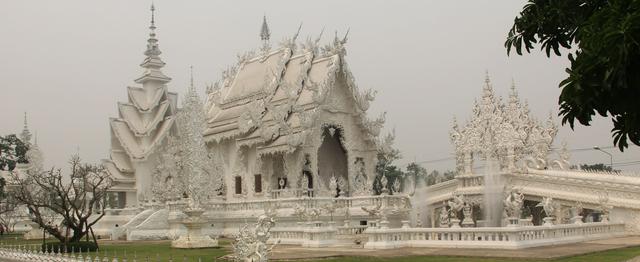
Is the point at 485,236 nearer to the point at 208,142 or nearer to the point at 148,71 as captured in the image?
the point at 208,142

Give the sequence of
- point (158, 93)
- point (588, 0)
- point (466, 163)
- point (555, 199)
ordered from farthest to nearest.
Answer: point (158, 93)
point (466, 163)
point (555, 199)
point (588, 0)

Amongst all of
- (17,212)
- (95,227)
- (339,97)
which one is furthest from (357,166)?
(17,212)

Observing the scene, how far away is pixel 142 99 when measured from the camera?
41312 mm

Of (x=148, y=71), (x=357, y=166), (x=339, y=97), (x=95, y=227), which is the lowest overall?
(x=95, y=227)

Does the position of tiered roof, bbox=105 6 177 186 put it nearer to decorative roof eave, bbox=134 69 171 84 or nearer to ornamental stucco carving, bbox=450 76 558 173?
decorative roof eave, bbox=134 69 171 84

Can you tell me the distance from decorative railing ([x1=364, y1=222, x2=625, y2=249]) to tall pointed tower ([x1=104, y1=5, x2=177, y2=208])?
23.8m

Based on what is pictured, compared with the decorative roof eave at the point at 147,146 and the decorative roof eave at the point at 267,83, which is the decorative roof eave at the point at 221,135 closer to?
the decorative roof eave at the point at 267,83

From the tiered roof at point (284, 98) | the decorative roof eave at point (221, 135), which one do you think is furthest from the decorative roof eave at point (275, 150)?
the decorative roof eave at point (221, 135)

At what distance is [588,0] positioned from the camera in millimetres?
5621

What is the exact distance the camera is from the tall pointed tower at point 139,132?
39531 millimetres

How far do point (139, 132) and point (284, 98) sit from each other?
47.8 feet

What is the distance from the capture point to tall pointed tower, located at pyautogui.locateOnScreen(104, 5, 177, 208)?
3953 centimetres

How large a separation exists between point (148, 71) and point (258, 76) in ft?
41.4

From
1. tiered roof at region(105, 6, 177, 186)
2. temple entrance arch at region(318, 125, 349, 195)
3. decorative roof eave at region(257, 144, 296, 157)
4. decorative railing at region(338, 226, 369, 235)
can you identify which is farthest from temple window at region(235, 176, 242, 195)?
tiered roof at region(105, 6, 177, 186)
